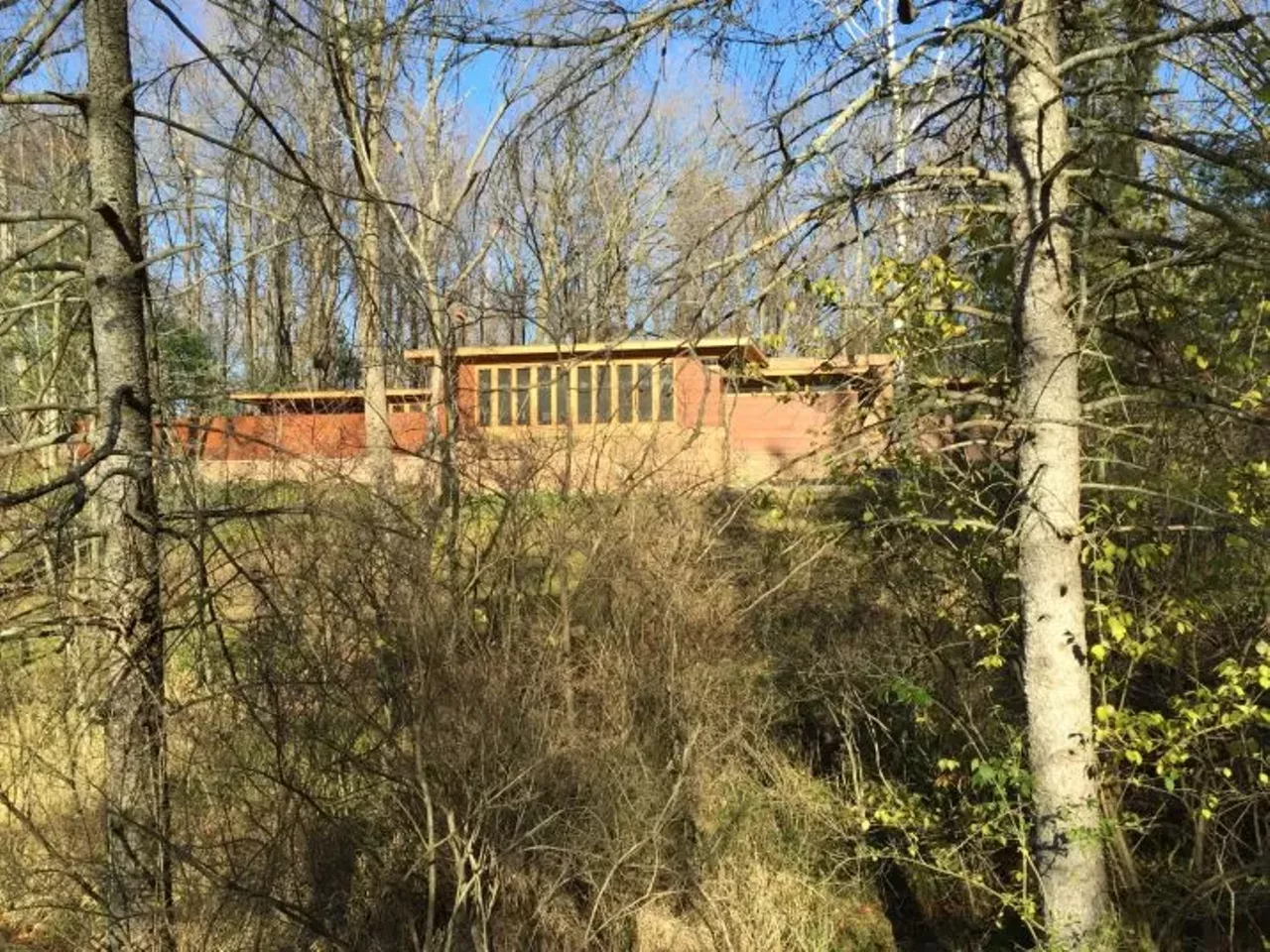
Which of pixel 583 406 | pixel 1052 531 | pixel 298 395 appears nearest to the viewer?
pixel 1052 531

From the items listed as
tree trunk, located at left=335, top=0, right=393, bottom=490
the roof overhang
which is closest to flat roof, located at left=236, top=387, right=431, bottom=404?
the roof overhang

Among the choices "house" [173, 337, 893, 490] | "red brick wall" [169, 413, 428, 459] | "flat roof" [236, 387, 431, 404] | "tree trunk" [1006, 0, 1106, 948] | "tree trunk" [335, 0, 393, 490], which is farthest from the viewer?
"red brick wall" [169, 413, 428, 459]

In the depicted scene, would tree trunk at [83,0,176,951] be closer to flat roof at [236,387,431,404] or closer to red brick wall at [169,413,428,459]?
red brick wall at [169,413,428,459]

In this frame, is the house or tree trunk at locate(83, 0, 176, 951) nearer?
tree trunk at locate(83, 0, 176, 951)

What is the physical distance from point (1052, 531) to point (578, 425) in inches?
168

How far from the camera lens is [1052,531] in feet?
13.6

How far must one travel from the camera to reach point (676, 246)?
13.8 ft

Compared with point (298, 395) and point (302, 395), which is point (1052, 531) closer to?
point (298, 395)

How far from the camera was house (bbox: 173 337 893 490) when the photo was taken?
4.40m

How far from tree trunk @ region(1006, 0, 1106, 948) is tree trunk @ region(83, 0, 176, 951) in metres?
3.21

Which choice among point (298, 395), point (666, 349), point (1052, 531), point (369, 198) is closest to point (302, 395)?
point (298, 395)

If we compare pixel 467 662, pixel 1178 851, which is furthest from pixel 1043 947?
A: pixel 467 662

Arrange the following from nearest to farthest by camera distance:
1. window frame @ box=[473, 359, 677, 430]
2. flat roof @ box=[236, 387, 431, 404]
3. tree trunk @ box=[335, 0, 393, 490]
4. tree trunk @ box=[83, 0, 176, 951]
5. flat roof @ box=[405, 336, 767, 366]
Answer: tree trunk @ box=[83, 0, 176, 951] → tree trunk @ box=[335, 0, 393, 490] → flat roof @ box=[405, 336, 767, 366] → window frame @ box=[473, 359, 677, 430] → flat roof @ box=[236, 387, 431, 404]

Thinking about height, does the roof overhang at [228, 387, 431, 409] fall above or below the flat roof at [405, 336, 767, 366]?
below
